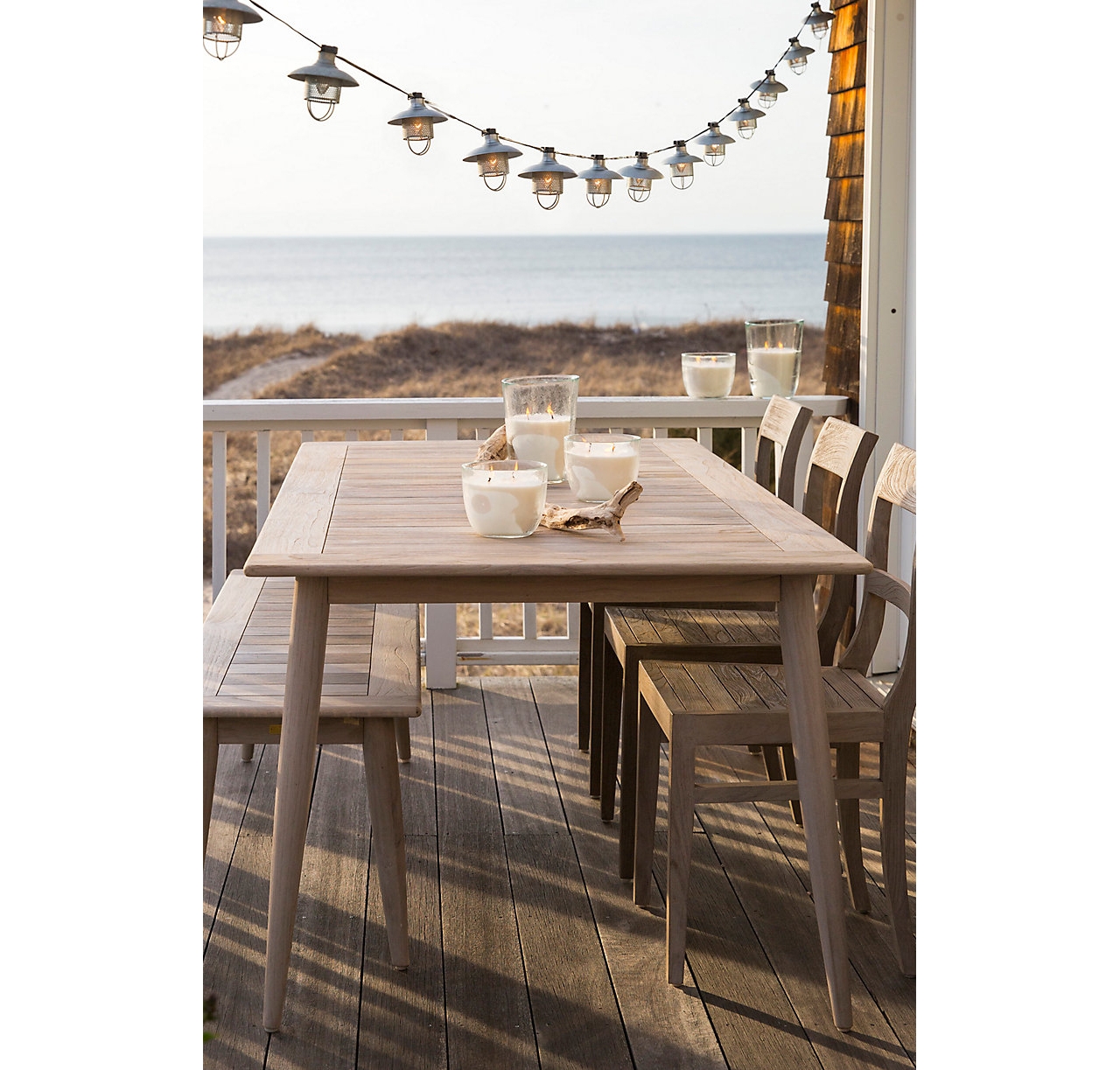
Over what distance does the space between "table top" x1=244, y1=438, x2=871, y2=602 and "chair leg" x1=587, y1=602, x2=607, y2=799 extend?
1.97 feet

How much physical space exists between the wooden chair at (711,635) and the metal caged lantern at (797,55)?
1.76 m

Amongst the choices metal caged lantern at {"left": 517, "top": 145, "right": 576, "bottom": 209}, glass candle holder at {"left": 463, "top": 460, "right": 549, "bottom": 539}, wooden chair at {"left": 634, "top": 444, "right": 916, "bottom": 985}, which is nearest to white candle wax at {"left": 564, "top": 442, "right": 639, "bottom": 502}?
glass candle holder at {"left": 463, "top": 460, "right": 549, "bottom": 539}

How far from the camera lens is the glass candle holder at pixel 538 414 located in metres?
2.25

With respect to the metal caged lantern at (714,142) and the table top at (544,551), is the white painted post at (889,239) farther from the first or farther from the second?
the table top at (544,551)

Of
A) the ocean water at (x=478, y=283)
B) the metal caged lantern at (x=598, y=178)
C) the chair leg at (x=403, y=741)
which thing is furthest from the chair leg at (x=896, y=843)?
the ocean water at (x=478, y=283)

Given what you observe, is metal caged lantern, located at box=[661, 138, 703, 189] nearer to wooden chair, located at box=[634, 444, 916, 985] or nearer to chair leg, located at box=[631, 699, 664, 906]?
wooden chair, located at box=[634, 444, 916, 985]

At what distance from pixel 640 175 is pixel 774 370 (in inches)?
29.1

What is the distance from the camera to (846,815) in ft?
7.31

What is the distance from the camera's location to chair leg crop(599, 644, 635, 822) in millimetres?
2641

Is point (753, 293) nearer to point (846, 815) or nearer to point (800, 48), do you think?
point (800, 48)

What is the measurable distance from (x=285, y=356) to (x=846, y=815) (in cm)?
1935

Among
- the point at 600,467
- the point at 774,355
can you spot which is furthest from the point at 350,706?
the point at 774,355
